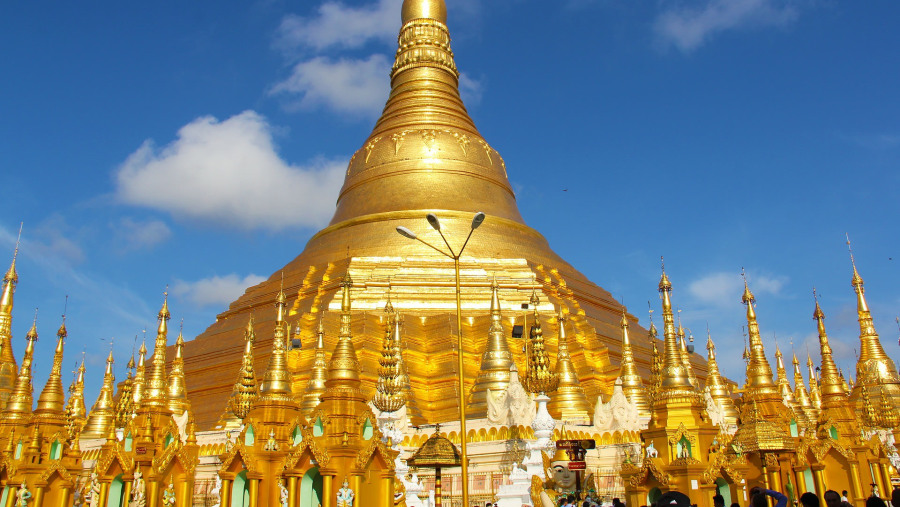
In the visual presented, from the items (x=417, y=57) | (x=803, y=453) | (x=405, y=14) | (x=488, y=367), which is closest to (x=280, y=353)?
(x=488, y=367)

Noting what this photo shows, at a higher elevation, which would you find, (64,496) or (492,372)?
(492,372)

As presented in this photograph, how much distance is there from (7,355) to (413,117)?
18.4 meters

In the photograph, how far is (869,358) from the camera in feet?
88.0

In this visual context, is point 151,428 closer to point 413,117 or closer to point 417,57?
point 413,117

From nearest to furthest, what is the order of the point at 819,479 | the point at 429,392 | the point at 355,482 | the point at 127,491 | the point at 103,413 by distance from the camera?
the point at 355,482
the point at 127,491
the point at 819,479
the point at 429,392
the point at 103,413

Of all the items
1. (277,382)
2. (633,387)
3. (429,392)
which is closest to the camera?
(277,382)

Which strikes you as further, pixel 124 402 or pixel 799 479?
pixel 124 402

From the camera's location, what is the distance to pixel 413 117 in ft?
112

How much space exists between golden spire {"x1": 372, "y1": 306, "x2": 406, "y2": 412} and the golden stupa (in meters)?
1.46

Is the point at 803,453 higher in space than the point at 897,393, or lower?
lower

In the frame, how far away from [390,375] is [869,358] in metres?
17.7

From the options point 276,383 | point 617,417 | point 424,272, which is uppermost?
point 424,272

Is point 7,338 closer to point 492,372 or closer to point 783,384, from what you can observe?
point 492,372

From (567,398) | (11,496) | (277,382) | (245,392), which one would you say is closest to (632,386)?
(567,398)
